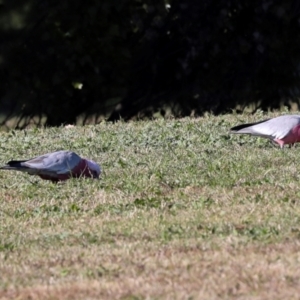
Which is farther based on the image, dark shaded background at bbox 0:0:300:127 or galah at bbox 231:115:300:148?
dark shaded background at bbox 0:0:300:127

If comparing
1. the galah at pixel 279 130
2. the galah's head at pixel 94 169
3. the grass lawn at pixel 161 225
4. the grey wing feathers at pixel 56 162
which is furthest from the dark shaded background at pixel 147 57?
the grey wing feathers at pixel 56 162

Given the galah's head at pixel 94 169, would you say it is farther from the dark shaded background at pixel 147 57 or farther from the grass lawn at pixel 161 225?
the dark shaded background at pixel 147 57

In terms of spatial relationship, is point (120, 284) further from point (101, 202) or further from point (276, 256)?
point (101, 202)

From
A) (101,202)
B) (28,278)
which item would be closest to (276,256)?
(28,278)

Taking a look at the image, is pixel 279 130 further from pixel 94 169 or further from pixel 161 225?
pixel 161 225

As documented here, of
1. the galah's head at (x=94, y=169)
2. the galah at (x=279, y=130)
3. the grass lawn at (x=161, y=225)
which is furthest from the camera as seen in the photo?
the galah at (x=279, y=130)

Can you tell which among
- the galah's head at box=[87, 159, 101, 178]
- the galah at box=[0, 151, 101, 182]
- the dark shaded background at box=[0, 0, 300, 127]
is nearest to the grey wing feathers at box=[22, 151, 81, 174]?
the galah at box=[0, 151, 101, 182]

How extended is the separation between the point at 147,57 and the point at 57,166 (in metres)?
7.12

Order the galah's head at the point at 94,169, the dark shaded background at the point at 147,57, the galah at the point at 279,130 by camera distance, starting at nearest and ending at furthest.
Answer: the galah's head at the point at 94,169 → the galah at the point at 279,130 → the dark shaded background at the point at 147,57

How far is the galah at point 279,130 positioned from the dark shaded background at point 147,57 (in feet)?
16.9

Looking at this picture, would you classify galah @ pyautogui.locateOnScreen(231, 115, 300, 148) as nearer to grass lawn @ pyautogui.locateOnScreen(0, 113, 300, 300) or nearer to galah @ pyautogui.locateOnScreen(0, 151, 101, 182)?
grass lawn @ pyautogui.locateOnScreen(0, 113, 300, 300)

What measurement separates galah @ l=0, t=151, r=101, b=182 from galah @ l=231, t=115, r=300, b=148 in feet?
5.06

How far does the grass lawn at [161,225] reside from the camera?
4.49m

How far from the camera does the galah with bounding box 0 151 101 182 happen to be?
23.1ft
